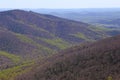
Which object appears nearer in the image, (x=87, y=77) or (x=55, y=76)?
(x=87, y=77)

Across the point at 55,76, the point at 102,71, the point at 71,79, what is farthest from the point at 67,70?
the point at 102,71

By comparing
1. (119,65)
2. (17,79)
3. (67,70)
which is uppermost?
(119,65)

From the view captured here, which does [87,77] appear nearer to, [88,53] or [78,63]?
[78,63]

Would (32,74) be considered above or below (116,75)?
below

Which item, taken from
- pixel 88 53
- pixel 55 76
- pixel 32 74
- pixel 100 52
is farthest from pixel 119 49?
pixel 32 74

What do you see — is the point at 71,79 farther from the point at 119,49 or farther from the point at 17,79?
the point at 17,79

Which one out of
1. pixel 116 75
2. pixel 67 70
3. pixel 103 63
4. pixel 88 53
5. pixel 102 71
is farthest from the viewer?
pixel 88 53

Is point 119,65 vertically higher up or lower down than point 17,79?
higher up

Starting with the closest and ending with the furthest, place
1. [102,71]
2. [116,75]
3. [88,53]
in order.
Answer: [116,75] → [102,71] → [88,53]

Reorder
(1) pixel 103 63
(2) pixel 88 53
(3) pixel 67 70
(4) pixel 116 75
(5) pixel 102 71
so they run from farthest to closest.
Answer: (2) pixel 88 53 < (3) pixel 67 70 < (1) pixel 103 63 < (5) pixel 102 71 < (4) pixel 116 75
